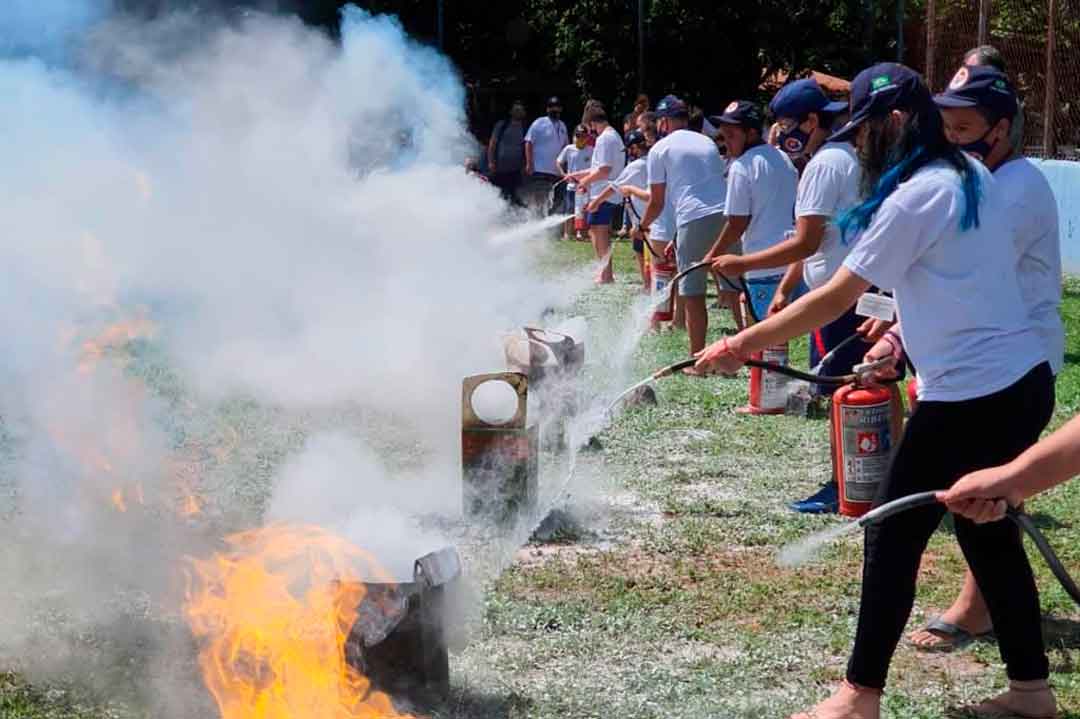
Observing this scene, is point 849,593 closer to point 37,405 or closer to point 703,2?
point 37,405

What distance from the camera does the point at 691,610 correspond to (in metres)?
5.61

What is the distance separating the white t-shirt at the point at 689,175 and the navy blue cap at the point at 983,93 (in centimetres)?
688

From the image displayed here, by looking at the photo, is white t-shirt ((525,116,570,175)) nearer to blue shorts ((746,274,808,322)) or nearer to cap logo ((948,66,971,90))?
blue shorts ((746,274,808,322))

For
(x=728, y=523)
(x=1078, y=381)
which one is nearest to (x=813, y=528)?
(x=728, y=523)

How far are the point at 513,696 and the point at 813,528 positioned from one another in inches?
101

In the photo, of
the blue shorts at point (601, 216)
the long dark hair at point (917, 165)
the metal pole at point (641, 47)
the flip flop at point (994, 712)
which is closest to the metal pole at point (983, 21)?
the blue shorts at point (601, 216)

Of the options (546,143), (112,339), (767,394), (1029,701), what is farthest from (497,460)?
(546,143)

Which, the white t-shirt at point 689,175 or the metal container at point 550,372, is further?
the white t-shirt at point 689,175

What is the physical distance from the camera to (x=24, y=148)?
8.41 m

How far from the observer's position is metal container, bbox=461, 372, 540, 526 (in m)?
6.35

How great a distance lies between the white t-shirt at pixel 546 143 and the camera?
A: 2314 centimetres

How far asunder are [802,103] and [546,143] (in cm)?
1513

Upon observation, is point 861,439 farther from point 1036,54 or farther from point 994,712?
point 1036,54

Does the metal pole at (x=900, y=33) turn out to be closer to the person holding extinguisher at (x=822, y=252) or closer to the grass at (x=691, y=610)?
the grass at (x=691, y=610)
